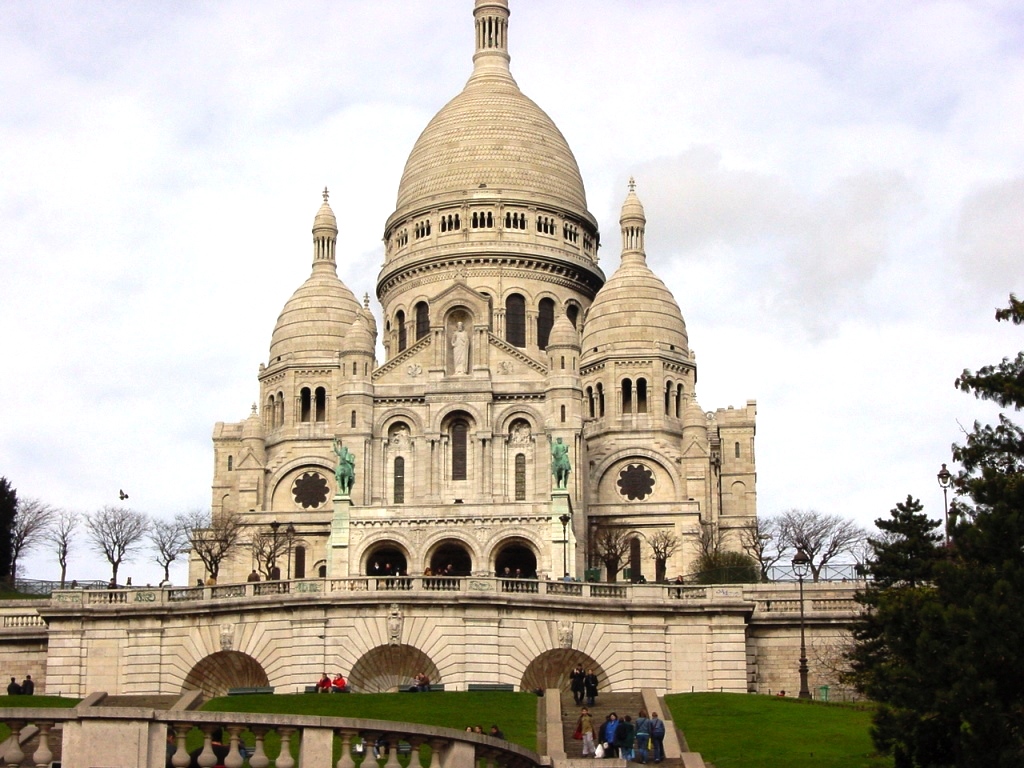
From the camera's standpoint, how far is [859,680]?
46.2 m

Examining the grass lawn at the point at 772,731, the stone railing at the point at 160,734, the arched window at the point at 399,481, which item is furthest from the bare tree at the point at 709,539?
the stone railing at the point at 160,734

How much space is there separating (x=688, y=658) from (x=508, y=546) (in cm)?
3925

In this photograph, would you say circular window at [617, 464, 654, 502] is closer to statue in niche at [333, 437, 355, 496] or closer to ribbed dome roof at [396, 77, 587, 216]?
statue in niche at [333, 437, 355, 496]

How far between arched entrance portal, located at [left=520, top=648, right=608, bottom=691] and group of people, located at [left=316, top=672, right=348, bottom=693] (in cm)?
505

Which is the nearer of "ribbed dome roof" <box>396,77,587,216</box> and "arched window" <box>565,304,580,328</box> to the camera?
"arched window" <box>565,304,580,328</box>

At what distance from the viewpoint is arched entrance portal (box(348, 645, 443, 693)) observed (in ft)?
162

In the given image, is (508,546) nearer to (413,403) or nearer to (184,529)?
(413,403)

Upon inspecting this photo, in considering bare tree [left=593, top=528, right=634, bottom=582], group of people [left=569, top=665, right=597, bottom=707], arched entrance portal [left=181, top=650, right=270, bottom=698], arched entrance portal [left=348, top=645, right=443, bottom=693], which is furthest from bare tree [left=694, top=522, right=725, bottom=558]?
group of people [left=569, top=665, right=597, bottom=707]

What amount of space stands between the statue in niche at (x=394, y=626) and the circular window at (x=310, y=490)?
53748 millimetres

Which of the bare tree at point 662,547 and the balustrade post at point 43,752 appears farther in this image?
the bare tree at point 662,547

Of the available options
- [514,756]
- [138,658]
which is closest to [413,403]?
[138,658]

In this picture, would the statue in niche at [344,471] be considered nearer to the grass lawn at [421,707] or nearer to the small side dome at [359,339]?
the small side dome at [359,339]

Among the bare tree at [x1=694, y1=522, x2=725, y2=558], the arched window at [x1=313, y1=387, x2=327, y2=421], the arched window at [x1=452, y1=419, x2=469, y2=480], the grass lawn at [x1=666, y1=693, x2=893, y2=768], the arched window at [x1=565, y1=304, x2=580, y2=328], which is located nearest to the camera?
the grass lawn at [x1=666, y1=693, x2=893, y2=768]

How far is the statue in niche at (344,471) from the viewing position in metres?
88.1
